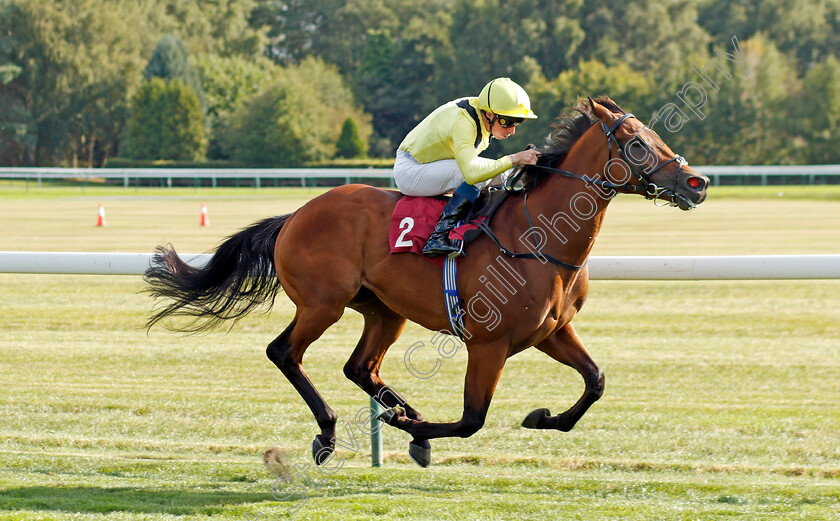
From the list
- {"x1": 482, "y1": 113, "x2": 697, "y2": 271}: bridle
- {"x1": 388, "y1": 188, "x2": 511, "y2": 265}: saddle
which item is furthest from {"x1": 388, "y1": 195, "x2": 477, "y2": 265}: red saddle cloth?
{"x1": 482, "y1": 113, "x2": 697, "y2": 271}: bridle

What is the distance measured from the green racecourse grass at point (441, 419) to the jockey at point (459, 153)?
121 cm

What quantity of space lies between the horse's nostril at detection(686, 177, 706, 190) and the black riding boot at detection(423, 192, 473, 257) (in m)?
0.98

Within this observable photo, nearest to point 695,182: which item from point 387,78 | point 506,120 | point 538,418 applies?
point 506,120

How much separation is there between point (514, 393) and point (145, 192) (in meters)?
28.6

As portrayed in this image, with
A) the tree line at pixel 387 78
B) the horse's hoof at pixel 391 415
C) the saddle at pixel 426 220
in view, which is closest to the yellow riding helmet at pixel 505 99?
the saddle at pixel 426 220

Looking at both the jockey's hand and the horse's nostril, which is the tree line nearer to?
the jockey's hand

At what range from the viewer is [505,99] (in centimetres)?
410

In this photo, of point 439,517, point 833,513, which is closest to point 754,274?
point 833,513

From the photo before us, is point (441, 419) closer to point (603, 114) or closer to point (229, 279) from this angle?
point (229, 279)

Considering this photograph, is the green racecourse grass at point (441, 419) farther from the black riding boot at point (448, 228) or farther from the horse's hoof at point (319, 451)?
the black riding boot at point (448, 228)

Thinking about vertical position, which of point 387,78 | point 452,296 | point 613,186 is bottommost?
point 452,296

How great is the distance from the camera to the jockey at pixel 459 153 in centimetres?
410

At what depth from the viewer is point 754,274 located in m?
5.38

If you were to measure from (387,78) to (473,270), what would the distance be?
51.9 m
